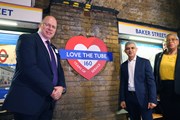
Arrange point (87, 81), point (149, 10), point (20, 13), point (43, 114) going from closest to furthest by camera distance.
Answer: point (43, 114), point (20, 13), point (87, 81), point (149, 10)

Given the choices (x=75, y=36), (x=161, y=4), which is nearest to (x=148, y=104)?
(x=75, y=36)

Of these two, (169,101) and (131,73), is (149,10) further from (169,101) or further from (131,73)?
(169,101)

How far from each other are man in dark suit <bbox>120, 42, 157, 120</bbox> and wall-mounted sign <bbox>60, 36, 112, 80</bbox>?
709 millimetres

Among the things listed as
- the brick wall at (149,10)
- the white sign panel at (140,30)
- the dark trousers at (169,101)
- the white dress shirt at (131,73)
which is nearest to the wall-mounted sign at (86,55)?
the white sign panel at (140,30)

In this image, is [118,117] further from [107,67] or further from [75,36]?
[75,36]

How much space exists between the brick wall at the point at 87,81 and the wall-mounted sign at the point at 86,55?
0.08 m

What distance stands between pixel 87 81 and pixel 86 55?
461mm

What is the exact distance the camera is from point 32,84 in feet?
5.61

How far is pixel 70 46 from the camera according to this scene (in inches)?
126

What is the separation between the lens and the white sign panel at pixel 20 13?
8.98ft

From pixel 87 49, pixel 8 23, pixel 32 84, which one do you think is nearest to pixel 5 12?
pixel 8 23

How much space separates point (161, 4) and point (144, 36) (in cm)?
131

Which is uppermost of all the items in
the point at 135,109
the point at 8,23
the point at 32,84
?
the point at 8,23

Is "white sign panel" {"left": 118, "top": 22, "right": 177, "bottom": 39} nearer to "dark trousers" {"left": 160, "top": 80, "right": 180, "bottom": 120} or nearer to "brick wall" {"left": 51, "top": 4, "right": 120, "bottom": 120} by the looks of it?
"brick wall" {"left": 51, "top": 4, "right": 120, "bottom": 120}
